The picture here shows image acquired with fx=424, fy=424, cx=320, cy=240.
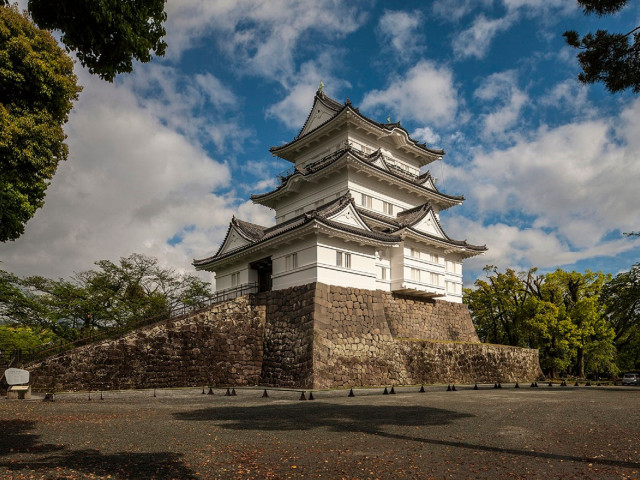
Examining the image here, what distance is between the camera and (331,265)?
2441 cm

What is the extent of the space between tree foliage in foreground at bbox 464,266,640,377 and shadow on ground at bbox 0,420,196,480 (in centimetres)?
3896

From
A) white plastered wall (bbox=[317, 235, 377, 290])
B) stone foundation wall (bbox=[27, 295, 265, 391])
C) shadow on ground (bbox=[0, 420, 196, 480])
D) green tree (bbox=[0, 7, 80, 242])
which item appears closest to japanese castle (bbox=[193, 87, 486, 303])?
white plastered wall (bbox=[317, 235, 377, 290])

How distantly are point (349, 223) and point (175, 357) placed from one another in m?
12.4

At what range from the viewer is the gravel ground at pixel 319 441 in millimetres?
6699

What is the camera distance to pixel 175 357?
902 inches

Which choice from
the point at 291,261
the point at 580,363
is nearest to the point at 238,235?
the point at 291,261

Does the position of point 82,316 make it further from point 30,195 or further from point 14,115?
point 14,115

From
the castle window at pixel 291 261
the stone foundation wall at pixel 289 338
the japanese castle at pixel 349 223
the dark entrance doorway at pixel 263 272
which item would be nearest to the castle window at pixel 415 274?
the japanese castle at pixel 349 223

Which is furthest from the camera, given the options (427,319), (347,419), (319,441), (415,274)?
(427,319)

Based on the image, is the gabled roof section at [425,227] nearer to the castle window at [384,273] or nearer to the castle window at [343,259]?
the castle window at [384,273]

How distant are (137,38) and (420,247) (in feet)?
86.2

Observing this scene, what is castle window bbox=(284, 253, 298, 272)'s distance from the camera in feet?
82.7

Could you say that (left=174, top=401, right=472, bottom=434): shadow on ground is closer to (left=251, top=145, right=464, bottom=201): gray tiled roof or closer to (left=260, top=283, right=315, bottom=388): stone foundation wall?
(left=260, top=283, right=315, bottom=388): stone foundation wall

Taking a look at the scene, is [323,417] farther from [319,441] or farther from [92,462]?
Answer: [92,462]
